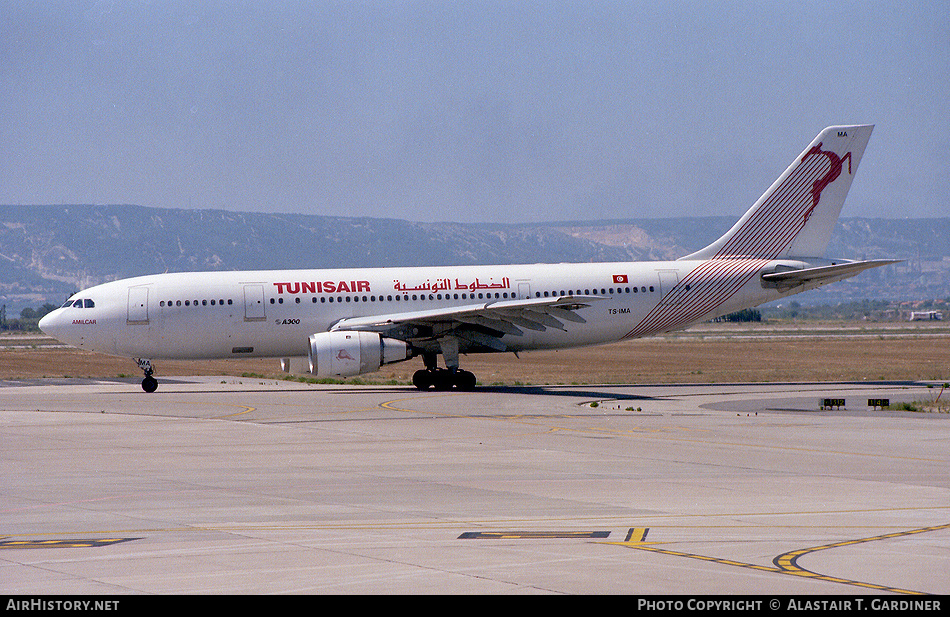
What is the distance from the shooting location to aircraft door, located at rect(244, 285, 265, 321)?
3575 cm

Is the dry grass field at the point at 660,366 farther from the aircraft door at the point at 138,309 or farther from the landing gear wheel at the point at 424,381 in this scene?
the aircraft door at the point at 138,309

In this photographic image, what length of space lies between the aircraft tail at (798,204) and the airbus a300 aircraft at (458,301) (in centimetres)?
4

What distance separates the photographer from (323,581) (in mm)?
9344

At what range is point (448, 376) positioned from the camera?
3619 centimetres

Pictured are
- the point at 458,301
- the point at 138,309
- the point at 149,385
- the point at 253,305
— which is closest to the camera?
the point at 138,309

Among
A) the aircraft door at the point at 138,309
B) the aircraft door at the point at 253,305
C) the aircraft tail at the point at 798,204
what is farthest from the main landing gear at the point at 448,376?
the aircraft tail at the point at 798,204

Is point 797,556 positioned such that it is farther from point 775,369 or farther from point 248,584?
point 775,369

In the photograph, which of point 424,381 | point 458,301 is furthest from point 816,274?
point 424,381

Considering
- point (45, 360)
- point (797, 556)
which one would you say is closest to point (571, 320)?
point (797, 556)

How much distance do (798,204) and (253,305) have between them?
62.4ft

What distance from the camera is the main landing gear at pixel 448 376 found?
36062 millimetres

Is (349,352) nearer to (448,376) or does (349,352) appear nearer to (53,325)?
(448,376)

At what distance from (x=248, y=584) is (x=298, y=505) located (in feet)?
15.1

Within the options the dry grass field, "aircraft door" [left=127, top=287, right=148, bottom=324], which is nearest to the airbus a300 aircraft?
"aircraft door" [left=127, top=287, right=148, bottom=324]
